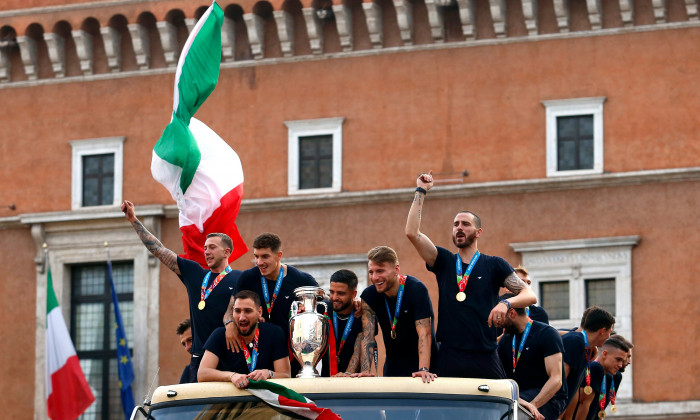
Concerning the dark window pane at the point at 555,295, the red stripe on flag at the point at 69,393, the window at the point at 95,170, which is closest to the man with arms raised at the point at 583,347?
the dark window pane at the point at 555,295

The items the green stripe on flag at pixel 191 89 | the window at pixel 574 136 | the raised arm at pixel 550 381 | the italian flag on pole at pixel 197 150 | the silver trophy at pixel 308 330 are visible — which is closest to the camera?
the silver trophy at pixel 308 330

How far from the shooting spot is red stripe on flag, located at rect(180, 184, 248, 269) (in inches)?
593

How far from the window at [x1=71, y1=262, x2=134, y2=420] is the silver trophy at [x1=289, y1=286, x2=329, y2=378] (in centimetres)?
1961

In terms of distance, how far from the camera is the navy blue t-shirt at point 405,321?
1008cm

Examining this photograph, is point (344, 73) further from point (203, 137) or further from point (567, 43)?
point (203, 137)

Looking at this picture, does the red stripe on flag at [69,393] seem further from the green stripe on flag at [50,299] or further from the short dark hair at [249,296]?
the short dark hair at [249,296]

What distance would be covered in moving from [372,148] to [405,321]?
59.3 ft

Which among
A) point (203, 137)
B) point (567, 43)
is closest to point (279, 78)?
point (567, 43)

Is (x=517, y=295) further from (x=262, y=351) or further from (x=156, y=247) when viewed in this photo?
(x=156, y=247)

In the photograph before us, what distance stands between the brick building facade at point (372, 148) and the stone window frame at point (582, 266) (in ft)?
0.11

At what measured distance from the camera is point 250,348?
9922 mm

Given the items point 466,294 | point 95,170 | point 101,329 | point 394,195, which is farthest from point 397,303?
point 95,170

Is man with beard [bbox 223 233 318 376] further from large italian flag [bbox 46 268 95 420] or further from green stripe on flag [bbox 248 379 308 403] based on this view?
large italian flag [bbox 46 268 95 420]

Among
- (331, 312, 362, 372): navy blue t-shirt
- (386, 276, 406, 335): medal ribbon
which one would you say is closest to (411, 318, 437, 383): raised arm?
(386, 276, 406, 335): medal ribbon
